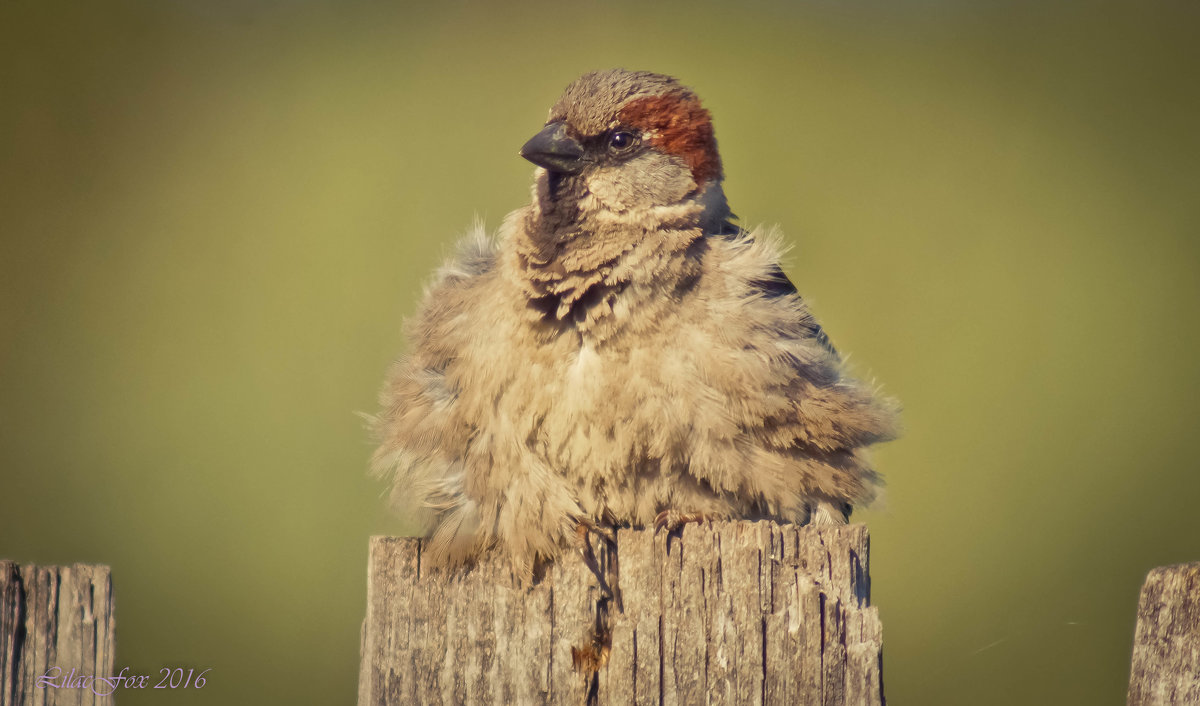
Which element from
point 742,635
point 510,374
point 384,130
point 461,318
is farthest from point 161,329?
point 742,635

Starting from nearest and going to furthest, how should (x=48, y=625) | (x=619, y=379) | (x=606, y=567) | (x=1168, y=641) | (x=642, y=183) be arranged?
(x=1168, y=641)
(x=48, y=625)
(x=606, y=567)
(x=619, y=379)
(x=642, y=183)

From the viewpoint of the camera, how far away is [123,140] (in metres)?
4.97

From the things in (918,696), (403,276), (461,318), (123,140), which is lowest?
(918,696)

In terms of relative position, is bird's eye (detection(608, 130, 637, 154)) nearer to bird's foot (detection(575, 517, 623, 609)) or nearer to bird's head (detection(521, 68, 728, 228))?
bird's head (detection(521, 68, 728, 228))

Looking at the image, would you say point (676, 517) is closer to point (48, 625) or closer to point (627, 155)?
point (627, 155)

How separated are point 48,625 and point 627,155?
72.8 inches

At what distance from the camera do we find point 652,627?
172 centimetres

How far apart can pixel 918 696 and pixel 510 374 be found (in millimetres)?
2493

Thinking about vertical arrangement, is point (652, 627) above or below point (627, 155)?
below

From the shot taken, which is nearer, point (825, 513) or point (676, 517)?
point (676, 517)

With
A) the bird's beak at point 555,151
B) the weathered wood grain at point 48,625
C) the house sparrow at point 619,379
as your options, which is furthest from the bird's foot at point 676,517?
the weathered wood grain at point 48,625

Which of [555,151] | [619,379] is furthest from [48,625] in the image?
[555,151]

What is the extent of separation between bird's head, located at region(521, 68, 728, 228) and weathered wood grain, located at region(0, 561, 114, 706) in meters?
1.46

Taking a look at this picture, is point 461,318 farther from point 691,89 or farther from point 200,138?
point 200,138
